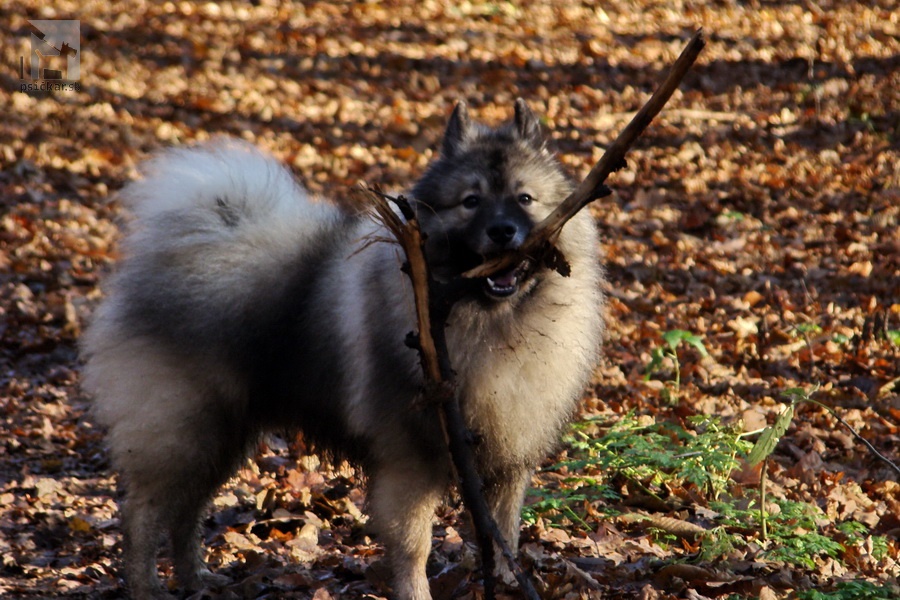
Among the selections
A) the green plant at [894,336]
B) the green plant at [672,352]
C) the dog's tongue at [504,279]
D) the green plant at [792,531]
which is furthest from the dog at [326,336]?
the green plant at [894,336]

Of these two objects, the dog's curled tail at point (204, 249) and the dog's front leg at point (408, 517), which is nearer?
the dog's front leg at point (408, 517)

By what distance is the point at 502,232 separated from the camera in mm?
3557

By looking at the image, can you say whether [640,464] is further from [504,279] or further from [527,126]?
[527,126]

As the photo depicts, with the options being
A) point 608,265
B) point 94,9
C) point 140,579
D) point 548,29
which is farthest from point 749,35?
point 140,579

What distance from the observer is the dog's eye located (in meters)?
3.84

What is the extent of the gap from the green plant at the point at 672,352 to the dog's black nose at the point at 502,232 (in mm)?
2860

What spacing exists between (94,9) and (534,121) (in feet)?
40.4

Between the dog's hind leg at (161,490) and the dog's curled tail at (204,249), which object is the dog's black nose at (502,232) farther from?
the dog's hind leg at (161,490)
